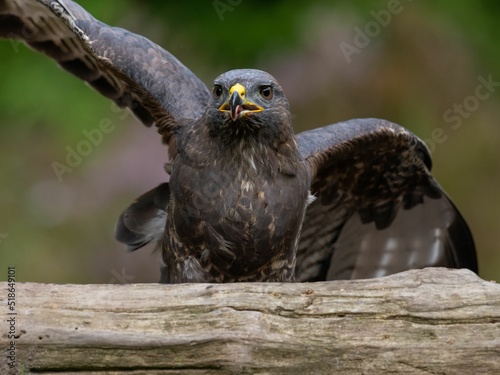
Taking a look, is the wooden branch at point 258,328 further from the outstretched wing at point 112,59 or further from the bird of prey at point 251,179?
the outstretched wing at point 112,59

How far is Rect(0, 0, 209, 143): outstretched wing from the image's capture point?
282 inches

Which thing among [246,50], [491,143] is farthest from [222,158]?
[491,143]

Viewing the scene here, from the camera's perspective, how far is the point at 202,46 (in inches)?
382

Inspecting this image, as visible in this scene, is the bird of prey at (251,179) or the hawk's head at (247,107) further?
the bird of prey at (251,179)

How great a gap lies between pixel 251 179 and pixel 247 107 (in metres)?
0.49

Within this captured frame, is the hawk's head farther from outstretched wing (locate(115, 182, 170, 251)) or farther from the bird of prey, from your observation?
outstretched wing (locate(115, 182, 170, 251))

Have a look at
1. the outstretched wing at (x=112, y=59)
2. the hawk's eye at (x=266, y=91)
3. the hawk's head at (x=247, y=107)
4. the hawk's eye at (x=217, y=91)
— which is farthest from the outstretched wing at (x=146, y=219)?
the hawk's eye at (x=266, y=91)

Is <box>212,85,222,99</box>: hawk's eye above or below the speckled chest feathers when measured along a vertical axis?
above

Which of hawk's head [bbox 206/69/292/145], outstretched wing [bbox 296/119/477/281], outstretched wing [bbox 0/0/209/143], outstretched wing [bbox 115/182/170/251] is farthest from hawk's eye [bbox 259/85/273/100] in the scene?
outstretched wing [bbox 296/119/477/281]

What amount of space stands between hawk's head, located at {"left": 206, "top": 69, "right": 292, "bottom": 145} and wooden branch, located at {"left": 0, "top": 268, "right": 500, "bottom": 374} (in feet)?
4.59

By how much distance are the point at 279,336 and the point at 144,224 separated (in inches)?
102

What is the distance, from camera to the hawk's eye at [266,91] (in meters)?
6.42

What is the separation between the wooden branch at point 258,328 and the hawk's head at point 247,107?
55.0 inches

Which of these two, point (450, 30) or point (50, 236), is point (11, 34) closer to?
point (50, 236)
